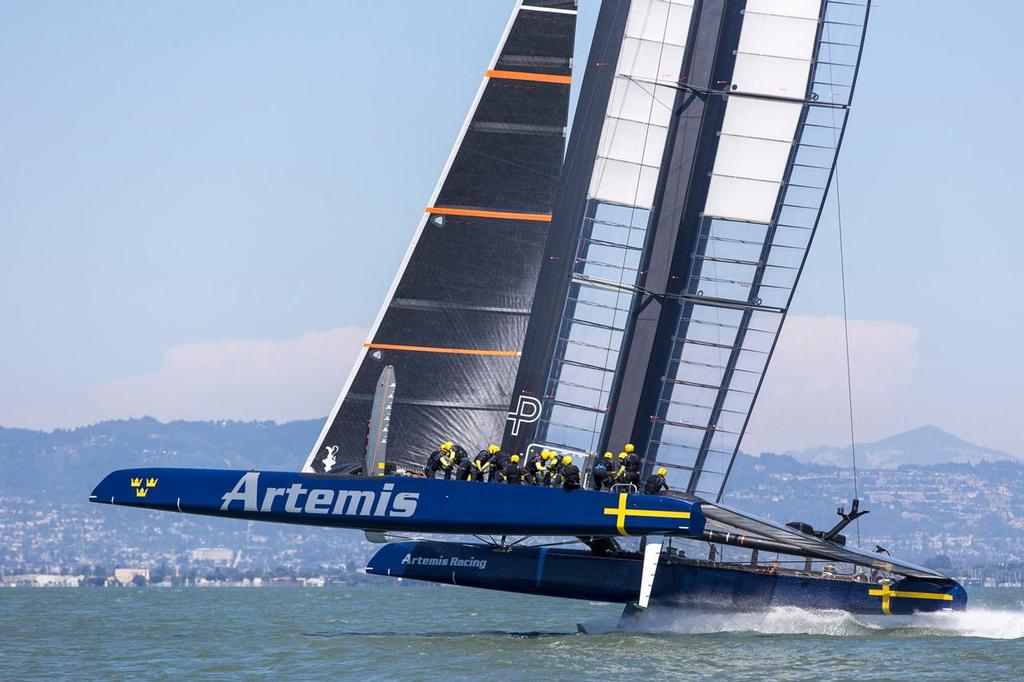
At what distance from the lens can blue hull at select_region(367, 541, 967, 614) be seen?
60.7 feet

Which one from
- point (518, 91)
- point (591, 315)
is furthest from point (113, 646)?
point (518, 91)

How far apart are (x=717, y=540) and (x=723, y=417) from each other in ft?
8.33

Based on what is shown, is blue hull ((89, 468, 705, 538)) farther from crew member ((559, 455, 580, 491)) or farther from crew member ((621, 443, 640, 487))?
crew member ((621, 443, 640, 487))

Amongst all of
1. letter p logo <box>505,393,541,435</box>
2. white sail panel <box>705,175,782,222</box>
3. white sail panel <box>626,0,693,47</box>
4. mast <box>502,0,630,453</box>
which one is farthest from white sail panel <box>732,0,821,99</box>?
letter p logo <box>505,393,541,435</box>

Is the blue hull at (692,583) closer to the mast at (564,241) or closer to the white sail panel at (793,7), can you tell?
the mast at (564,241)

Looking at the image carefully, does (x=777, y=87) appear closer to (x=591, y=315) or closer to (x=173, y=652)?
(x=591, y=315)

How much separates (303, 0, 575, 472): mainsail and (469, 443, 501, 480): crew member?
109 centimetres

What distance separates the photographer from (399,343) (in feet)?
62.7

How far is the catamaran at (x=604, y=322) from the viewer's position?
18312 millimetres

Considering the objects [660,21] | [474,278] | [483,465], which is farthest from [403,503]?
[660,21]

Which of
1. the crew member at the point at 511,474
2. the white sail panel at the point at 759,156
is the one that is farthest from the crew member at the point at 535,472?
the white sail panel at the point at 759,156

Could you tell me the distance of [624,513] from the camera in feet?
55.6

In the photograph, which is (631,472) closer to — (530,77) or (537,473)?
(537,473)

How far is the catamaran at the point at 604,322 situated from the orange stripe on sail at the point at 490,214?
0.02 meters
